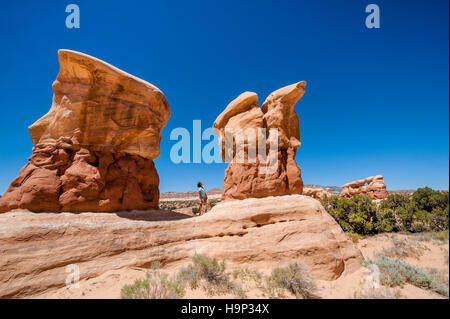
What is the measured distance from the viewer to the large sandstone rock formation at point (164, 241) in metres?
→ 5.06

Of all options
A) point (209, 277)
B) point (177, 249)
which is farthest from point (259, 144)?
point (209, 277)

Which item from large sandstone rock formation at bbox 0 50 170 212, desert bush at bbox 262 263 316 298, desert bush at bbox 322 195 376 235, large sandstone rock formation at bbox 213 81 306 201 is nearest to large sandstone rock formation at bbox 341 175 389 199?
desert bush at bbox 322 195 376 235

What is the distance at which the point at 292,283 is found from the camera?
491 centimetres

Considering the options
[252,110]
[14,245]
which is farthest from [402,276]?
[14,245]

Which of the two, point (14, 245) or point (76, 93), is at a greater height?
point (76, 93)

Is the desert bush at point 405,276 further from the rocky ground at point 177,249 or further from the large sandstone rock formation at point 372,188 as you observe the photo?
the large sandstone rock formation at point 372,188

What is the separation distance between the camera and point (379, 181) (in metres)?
32.0

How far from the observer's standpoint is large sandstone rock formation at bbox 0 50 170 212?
6.79 meters

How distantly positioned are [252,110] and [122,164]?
6.15 m

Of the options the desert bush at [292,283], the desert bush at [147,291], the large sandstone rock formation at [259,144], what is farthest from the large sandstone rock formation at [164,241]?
the desert bush at [147,291]

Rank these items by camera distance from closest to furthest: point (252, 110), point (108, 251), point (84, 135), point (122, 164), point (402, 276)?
point (402, 276) → point (108, 251) → point (84, 135) → point (122, 164) → point (252, 110)

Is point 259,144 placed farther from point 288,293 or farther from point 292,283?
point 288,293
